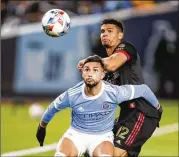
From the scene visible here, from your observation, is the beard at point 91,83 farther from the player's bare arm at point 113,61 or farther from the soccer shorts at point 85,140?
the soccer shorts at point 85,140

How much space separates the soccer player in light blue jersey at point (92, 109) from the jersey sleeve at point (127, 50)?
1.28ft

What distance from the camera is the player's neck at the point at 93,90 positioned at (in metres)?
8.01

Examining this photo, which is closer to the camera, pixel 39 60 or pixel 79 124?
pixel 79 124

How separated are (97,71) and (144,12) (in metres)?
12.8

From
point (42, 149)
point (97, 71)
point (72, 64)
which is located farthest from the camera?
point (72, 64)

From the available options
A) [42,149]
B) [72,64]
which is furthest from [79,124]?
[72,64]

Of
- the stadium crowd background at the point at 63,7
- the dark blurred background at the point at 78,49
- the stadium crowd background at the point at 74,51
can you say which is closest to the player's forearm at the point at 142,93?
the stadium crowd background at the point at 74,51

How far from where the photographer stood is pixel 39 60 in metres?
20.4

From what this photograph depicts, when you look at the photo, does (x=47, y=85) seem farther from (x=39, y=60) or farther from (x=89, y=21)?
(x=89, y=21)

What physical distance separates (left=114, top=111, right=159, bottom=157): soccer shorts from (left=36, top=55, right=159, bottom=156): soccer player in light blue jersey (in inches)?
11.0

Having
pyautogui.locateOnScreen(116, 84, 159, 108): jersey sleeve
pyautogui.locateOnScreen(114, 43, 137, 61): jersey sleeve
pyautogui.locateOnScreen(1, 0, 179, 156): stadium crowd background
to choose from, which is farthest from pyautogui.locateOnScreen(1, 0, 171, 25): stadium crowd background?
pyautogui.locateOnScreen(116, 84, 159, 108): jersey sleeve

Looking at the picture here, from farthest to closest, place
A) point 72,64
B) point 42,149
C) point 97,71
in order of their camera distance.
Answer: point 72,64 → point 42,149 → point 97,71

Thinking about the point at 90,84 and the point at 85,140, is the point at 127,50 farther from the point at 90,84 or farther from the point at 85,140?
the point at 85,140

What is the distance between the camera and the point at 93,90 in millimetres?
8008
